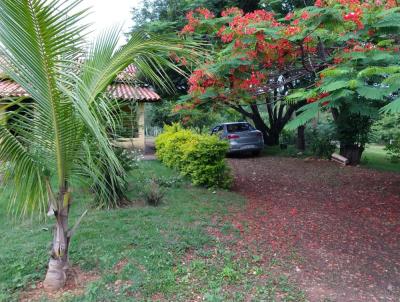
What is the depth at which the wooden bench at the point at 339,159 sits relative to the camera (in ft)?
41.4

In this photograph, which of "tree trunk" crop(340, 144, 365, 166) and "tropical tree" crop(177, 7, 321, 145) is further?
"tree trunk" crop(340, 144, 365, 166)

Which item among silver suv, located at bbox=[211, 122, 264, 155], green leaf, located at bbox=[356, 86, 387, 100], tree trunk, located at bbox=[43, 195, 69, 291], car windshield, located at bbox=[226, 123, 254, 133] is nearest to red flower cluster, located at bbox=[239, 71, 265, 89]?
green leaf, located at bbox=[356, 86, 387, 100]

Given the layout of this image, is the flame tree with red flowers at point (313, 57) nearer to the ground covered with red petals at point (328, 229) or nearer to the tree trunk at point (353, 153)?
the ground covered with red petals at point (328, 229)

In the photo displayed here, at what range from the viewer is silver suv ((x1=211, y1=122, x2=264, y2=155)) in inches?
571

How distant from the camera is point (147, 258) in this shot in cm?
459

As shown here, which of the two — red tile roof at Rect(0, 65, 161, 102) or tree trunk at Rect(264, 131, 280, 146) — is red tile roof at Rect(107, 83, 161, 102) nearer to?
red tile roof at Rect(0, 65, 161, 102)

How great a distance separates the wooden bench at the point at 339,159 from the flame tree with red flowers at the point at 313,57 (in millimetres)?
6390

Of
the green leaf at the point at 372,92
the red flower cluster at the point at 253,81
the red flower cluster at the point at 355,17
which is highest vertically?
the red flower cluster at the point at 355,17

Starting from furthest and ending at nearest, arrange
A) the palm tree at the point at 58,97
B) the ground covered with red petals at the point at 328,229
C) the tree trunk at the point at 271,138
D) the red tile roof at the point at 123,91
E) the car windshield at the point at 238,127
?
the tree trunk at the point at 271,138, the car windshield at the point at 238,127, the ground covered with red petals at the point at 328,229, the red tile roof at the point at 123,91, the palm tree at the point at 58,97

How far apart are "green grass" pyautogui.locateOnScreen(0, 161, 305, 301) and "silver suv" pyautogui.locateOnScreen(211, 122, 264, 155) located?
787 centimetres

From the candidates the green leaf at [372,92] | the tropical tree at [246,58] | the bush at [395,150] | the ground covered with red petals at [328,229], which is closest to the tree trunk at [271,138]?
the bush at [395,150]

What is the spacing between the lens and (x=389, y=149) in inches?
538

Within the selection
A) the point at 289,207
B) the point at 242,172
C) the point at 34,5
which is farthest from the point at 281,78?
the point at 34,5

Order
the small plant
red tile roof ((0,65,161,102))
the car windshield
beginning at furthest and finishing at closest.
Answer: the car windshield < the small plant < red tile roof ((0,65,161,102))
